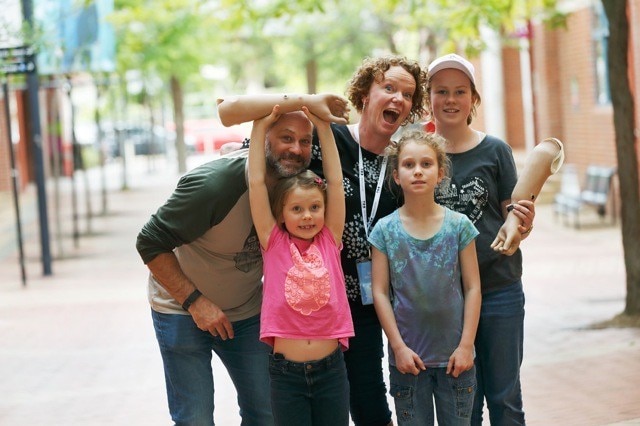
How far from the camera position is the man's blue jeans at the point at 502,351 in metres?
4.65

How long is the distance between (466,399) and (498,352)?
1.16 feet

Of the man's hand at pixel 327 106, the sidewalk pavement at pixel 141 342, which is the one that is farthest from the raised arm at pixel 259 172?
the sidewalk pavement at pixel 141 342

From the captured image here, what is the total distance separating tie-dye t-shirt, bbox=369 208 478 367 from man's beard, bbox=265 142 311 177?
441 millimetres

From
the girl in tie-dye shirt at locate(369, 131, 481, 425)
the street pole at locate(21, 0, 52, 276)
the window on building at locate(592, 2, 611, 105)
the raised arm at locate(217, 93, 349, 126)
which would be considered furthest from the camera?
the window on building at locate(592, 2, 611, 105)

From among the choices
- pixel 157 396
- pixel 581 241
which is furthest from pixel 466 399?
pixel 581 241

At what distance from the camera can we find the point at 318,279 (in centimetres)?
414

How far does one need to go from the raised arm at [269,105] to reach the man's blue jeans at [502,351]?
110 centimetres

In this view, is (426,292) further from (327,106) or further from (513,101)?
(513,101)

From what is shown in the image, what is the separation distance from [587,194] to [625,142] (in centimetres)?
814

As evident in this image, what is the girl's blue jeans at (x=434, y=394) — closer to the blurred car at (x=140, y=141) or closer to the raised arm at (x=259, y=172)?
the raised arm at (x=259, y=172)

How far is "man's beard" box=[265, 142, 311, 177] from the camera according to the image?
420 cm

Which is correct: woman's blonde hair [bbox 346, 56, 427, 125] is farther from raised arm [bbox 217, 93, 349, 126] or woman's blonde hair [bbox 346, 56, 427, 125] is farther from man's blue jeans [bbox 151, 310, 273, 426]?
man's blue jeans [bbox 151, 310, 273, 426]

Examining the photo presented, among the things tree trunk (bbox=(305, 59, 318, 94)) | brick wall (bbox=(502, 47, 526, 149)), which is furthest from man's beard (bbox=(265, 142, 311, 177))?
tree trunk (bbox=(305, 59, 318, 94))

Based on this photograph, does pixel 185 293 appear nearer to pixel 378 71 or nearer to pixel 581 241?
pixel 378 71
